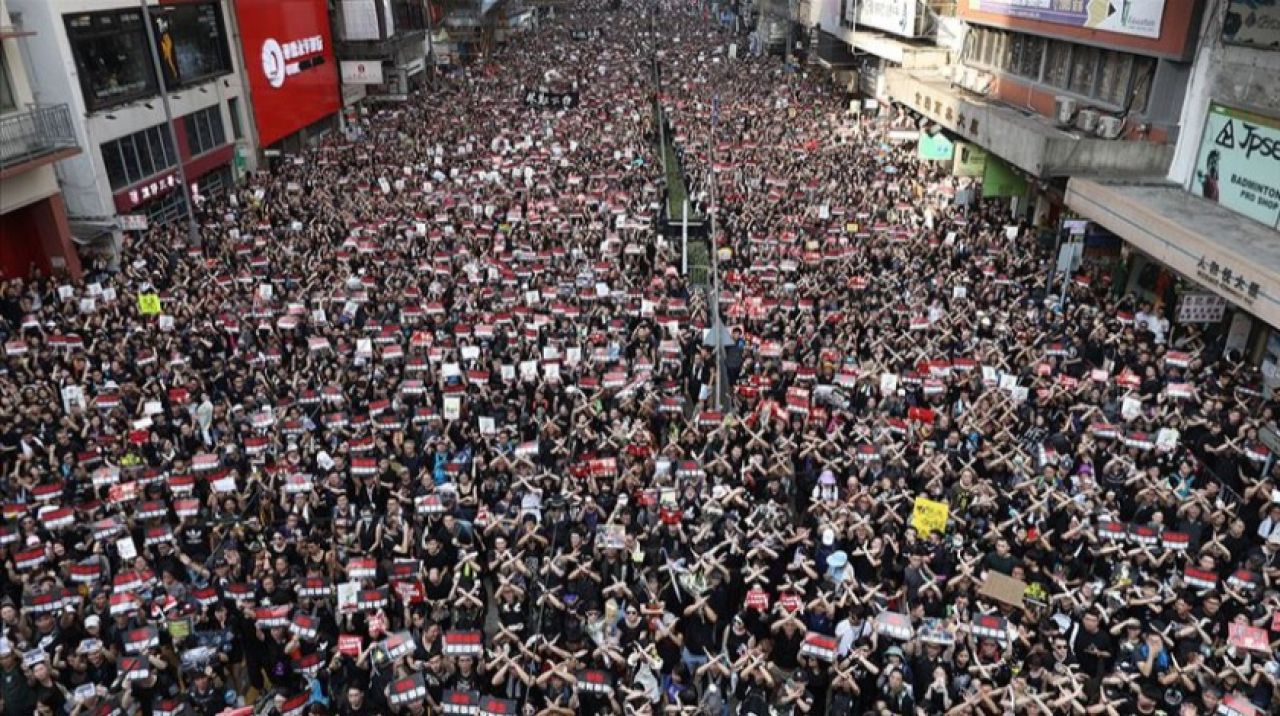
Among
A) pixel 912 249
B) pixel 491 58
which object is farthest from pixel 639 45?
pixel 912 249

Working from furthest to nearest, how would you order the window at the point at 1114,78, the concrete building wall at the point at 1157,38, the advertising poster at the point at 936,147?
the advertising poster at the point at 936,147
the window at the point at 1114,78
the concrete building wall at the point at 1157,38

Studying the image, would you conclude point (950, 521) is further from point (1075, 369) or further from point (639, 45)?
point (639, 45)

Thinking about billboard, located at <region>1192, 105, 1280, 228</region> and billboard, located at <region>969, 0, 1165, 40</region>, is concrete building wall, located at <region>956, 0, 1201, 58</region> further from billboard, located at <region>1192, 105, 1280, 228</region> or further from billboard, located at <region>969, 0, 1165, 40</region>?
billboard, located at <region>1192, 105, 1280, 228</region>

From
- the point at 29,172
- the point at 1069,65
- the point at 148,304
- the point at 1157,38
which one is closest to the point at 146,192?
the point at 29,172

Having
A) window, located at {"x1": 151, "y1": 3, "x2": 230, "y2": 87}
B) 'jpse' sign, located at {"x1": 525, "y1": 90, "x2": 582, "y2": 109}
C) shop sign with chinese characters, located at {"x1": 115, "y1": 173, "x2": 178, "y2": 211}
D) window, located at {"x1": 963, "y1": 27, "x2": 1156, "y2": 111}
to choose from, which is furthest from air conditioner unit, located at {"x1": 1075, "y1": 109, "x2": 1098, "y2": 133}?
window, located at {"x1": 151, "y1": 3, "x2": 230, "y2": 87}

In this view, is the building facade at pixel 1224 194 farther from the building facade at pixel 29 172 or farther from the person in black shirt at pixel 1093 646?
the building facade at pixel 29 172

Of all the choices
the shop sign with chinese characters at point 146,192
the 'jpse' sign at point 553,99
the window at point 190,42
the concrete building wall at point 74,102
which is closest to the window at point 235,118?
the window at point 190,42

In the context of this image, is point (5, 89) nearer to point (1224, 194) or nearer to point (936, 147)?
point (936, 147)
